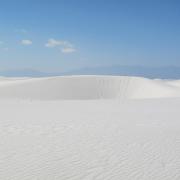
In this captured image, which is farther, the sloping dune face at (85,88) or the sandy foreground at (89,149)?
the sloping dune face at (85,88)

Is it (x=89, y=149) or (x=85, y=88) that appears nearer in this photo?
(x=89, y=149)

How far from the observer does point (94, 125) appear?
1112 centimetres

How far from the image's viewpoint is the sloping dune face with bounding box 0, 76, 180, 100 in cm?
3519

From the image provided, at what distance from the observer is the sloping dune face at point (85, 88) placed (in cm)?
3519

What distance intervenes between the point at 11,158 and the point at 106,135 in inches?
133

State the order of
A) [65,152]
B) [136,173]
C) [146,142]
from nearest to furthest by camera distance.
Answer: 1. [136,173]
2. [65,152]
3. [146,142]

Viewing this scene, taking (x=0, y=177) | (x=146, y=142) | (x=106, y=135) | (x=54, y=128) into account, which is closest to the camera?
(x=0, y=177)

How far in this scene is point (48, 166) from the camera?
6148 millimetres

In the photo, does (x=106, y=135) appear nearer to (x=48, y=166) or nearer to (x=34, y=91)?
(x=48, y=166)

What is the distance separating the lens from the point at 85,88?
40.3 meters

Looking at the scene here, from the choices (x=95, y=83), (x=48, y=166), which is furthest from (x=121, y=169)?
(x=95, y=83)

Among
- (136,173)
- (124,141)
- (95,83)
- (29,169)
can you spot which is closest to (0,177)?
(29,169)

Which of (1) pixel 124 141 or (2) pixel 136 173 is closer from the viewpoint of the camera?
(2) pixel 136 173

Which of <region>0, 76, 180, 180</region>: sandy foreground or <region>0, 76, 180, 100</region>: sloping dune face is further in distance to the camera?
<region>0, 76, 180, 100</region>: sloping dune face
